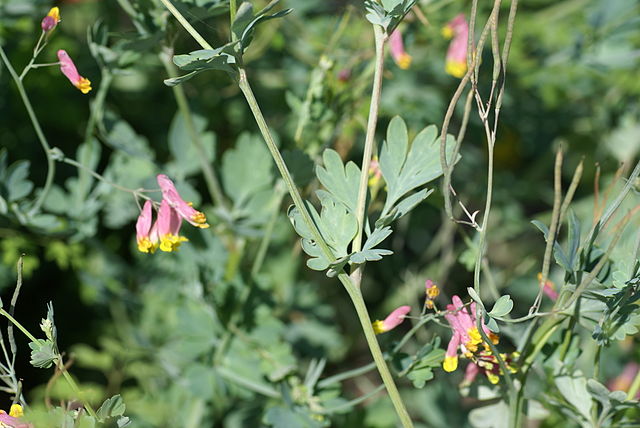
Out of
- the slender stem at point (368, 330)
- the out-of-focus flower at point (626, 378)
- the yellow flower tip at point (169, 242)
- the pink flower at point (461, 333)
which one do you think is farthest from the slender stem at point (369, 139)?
the out-of-focus flower at point (626, 378)

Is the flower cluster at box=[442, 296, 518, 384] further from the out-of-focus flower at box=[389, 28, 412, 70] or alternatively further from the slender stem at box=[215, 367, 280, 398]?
the out-of-focus flower at box=[389, 28, 412, 70]

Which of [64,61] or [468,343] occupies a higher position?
[64,61]

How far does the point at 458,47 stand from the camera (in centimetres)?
138

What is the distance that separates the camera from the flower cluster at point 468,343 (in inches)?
32.9

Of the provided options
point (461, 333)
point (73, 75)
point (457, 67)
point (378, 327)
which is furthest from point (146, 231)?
point (457, 67)

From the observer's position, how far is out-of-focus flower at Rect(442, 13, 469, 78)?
53.7 inches

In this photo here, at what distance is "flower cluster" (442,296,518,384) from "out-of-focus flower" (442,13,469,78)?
2.08 ft

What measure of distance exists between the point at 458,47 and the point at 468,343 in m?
0.75

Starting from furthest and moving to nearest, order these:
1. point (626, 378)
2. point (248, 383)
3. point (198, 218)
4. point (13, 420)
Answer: point (626, 378) < point (248, 383) < point (198, 218) < point (13, 420)

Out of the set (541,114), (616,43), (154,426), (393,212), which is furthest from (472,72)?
(541,114)

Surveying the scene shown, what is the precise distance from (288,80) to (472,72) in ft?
3.32

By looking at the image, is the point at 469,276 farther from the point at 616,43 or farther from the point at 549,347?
the point at 549,347

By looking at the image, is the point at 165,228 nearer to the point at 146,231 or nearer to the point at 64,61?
the point at 146,231

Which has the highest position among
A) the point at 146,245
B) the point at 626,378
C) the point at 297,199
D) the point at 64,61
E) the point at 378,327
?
the point at 64,61
